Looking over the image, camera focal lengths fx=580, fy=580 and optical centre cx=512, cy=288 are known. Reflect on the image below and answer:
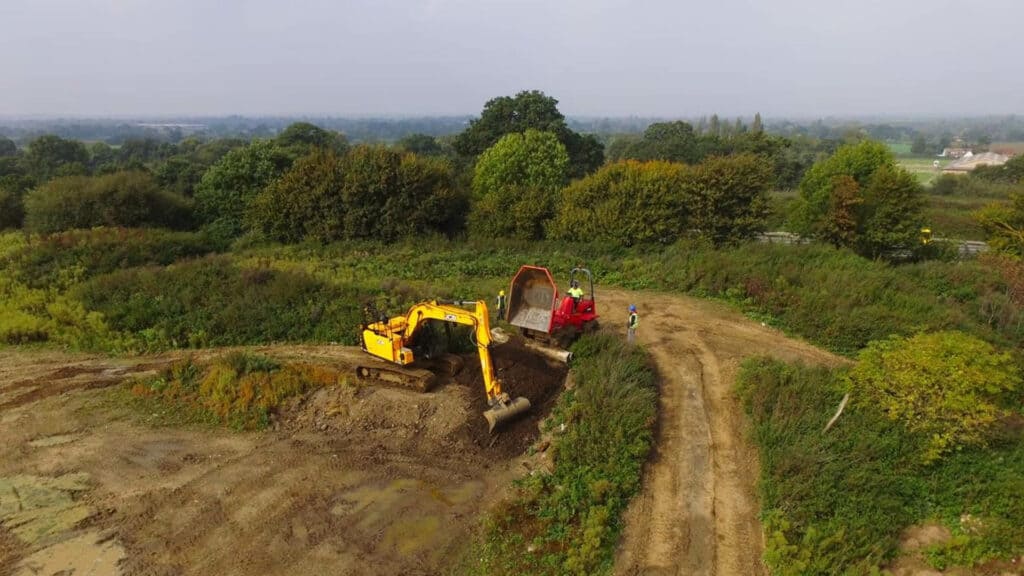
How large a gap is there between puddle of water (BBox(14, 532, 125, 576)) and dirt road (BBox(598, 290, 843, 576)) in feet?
24.1

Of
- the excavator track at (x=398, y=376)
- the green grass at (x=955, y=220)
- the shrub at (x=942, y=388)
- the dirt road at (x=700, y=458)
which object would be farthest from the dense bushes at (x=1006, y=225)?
the excavator track at (x=398, y=376)

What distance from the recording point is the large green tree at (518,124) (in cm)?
4191

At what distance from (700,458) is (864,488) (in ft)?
8.41

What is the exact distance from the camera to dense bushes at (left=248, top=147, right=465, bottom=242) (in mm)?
24719

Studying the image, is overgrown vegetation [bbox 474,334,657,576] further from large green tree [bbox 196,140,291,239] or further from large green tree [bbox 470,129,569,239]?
large green tree [bbox 196,140,291,239]

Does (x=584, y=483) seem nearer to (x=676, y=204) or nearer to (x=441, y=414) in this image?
(x=441, y=414)

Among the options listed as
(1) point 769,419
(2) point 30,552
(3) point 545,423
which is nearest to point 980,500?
(1) point 769,419

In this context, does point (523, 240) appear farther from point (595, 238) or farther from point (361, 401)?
point (361, 401)

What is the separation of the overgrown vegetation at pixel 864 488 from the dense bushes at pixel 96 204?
28323mm

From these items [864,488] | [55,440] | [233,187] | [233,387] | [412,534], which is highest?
[233,187]

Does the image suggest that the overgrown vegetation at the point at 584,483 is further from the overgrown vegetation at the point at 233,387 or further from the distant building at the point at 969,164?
the distant building at the point at 969,164

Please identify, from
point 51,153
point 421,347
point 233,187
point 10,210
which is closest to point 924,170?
point 233,187

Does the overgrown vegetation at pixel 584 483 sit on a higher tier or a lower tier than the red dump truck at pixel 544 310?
lower

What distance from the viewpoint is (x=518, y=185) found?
28641 mm
